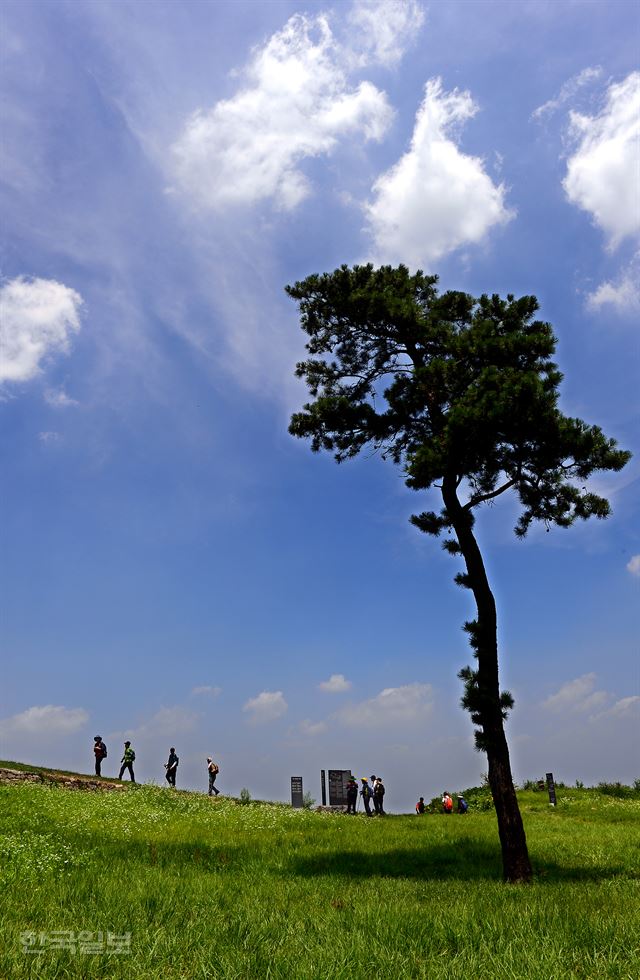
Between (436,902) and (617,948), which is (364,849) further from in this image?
(617,948)

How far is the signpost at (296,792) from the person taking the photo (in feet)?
108

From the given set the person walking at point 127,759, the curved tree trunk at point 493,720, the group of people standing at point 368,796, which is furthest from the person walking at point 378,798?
the curved tree trunk at point 493,720

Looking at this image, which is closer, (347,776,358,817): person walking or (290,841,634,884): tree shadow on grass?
(290,841,634,884): tree shadow on grass

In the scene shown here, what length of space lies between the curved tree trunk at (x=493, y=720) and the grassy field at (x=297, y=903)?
74cm

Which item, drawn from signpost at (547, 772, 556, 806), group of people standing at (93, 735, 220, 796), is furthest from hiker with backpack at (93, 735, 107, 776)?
signpost at (547, 772, 556, 806)

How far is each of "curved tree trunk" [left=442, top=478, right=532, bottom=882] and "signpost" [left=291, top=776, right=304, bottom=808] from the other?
831 inches

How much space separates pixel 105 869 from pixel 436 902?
5.71 metres

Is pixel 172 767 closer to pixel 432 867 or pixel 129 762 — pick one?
pixel 129 762

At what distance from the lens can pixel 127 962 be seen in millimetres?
5547

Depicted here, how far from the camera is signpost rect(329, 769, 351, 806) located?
34219 mm

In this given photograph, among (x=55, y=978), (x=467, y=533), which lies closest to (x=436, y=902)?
(x=55, y=978)

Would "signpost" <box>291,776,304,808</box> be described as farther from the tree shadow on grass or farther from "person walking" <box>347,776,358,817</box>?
the tree shadow on grass

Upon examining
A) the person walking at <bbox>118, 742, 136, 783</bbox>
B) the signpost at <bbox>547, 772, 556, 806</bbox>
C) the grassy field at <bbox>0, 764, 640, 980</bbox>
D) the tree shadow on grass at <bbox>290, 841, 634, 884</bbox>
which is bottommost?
the tree shadow on grass at <bbox>290, 841, 634, 884</bbox>

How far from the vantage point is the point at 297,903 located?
8.84m
